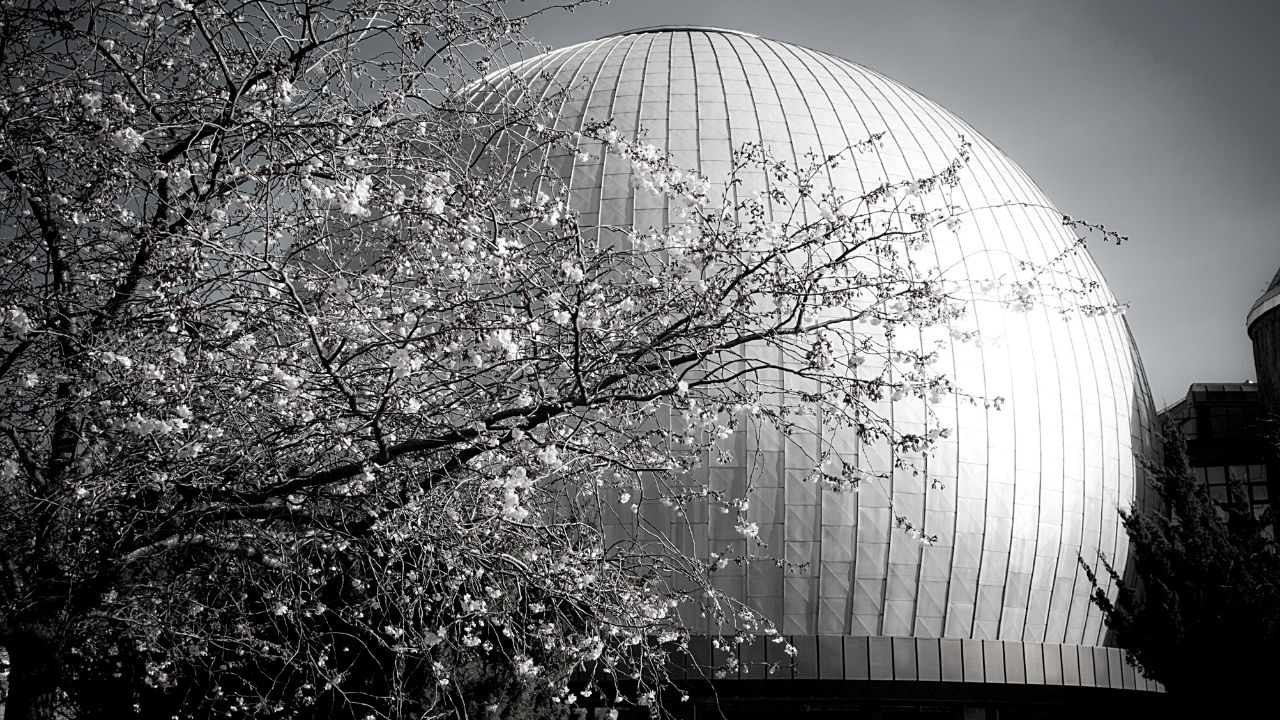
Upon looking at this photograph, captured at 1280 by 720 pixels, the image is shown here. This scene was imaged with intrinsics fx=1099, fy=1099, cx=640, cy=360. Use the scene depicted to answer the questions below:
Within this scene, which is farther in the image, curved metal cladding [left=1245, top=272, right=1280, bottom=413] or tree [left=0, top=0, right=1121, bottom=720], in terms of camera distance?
curved metal cladding [left=1245, top=272, right=1280, bottom=413]

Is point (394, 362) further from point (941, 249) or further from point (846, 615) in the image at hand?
point (941, 249)

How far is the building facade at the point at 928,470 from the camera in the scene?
16.4 metres

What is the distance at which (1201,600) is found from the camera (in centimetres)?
1620

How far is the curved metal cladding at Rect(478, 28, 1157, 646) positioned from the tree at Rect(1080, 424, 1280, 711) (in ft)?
4.21

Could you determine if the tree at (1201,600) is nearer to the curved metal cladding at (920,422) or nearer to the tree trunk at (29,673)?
the curved metal cladding at (920,422)

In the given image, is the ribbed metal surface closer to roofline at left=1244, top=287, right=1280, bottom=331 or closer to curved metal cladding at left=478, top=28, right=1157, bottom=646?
curved metal cladding at left=478, top=28, right=1157, bottom=646

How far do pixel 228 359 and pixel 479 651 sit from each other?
5802mm

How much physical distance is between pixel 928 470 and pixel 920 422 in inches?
31.8

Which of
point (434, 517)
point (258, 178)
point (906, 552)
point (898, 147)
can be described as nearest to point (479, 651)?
point (434, 517)

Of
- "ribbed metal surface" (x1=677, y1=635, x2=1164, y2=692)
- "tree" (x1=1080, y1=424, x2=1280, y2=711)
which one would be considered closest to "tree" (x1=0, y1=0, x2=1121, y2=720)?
"ribbed metal surface" (x1=677, y1=635, x2=1164, y2=692)

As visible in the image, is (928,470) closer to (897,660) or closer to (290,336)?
(897,660)

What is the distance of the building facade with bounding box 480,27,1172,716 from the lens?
645 inches

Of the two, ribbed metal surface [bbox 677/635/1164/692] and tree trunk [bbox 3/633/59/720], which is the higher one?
ribbed metal surface [bbox 677/635/1164/692]

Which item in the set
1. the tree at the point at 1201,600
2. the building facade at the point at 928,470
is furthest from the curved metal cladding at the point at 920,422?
the tree at the point at 1201,600
